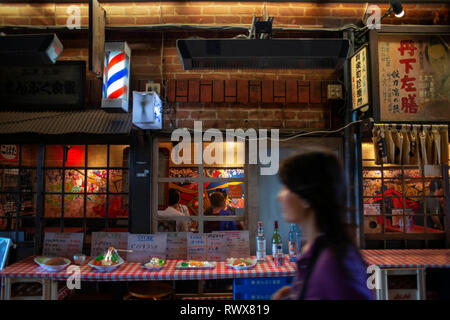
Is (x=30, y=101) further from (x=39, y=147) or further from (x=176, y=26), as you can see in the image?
(x=176, y=26)

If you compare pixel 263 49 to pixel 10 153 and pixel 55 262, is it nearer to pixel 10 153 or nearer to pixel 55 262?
pixel 55 262

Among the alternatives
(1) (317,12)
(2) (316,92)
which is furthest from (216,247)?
(1) (317,12)

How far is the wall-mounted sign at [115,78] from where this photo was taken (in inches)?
176

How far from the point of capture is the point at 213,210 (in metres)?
5.41

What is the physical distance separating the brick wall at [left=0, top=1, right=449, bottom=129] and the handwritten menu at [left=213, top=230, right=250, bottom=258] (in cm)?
189

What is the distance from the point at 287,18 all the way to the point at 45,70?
4.48m

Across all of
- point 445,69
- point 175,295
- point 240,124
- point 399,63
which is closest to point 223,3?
point 240,124

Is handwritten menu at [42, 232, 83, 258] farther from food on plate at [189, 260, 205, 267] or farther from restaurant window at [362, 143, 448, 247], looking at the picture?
restaurant window at [362, 143, 448, 247]

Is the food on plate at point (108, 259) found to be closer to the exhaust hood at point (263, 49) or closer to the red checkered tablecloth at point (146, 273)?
the red checkered tablecloth at point (146, 273)

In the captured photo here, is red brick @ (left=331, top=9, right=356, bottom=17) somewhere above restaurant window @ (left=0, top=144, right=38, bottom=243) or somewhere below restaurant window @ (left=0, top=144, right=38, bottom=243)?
above

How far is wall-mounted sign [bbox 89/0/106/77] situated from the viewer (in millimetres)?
4152

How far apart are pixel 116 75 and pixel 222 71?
6.17ft

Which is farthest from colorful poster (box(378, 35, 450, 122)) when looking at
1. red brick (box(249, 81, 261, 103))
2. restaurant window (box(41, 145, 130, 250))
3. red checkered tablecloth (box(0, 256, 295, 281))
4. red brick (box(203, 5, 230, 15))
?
restaurant window (box(41, 145, 130, 250))

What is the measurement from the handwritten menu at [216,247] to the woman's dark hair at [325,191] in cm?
336
